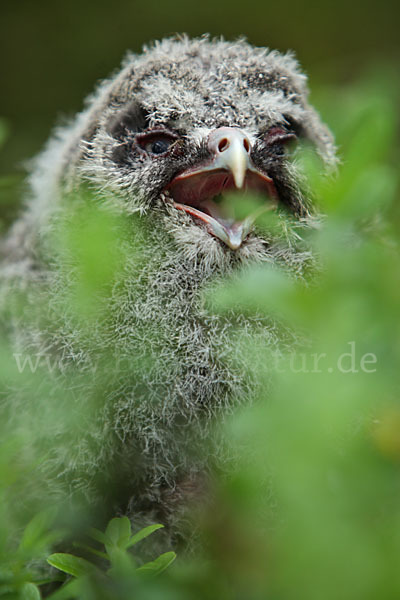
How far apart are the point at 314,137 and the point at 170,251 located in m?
0.78

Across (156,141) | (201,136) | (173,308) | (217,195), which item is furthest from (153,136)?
(173,308)

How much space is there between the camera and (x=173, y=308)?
1651 millimetres

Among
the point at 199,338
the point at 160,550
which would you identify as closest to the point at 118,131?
the point at 199,338

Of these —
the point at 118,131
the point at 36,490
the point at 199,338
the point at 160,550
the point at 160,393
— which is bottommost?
the point at 160,550

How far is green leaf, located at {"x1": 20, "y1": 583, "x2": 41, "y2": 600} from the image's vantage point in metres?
1.06

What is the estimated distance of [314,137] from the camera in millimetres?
2133

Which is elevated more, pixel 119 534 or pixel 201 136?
pixel 201 136

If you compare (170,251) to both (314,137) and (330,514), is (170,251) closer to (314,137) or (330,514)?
(314,137)

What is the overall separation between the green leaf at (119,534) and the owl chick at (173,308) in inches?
17.3

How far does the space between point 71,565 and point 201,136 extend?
110 cm

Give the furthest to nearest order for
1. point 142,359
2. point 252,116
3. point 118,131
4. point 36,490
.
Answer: point 118,131 → point 252,116 → point 36,490 → point 142,359

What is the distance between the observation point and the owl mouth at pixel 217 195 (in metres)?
1.58

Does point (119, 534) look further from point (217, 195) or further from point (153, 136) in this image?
point (153, 136)

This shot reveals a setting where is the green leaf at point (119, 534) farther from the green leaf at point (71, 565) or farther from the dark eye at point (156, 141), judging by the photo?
the dark eye at point (156, 141)
